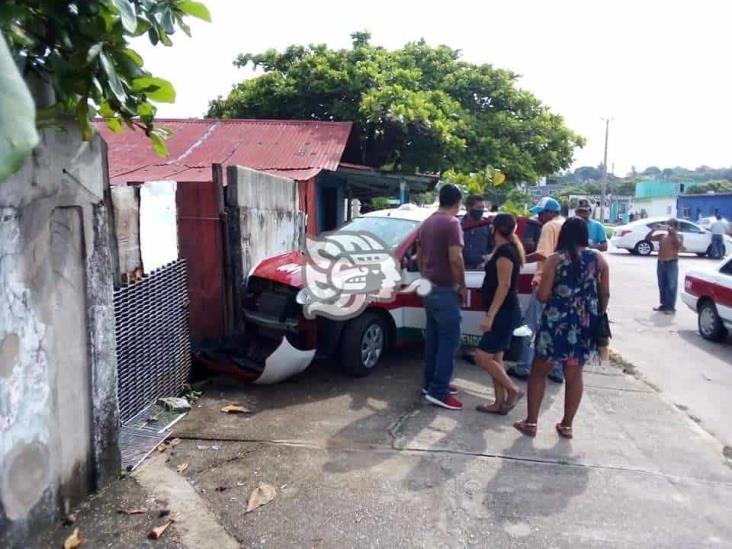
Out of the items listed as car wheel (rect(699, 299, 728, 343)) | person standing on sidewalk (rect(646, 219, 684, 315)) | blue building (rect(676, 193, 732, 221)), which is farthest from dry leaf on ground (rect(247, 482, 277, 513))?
blue building (rect(676, 193, 732, 221))

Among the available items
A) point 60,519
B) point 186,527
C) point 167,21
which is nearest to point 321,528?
point 186,527

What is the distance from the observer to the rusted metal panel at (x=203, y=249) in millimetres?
5824

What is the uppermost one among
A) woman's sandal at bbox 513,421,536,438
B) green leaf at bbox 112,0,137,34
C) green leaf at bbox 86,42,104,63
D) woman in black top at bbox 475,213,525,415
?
green leaf at bbox 112,0,137,34

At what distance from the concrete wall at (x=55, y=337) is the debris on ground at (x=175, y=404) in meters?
1.19

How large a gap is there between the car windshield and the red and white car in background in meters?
4.72

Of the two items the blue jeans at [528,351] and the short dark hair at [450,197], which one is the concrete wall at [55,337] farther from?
the blue jeans at [528,351]

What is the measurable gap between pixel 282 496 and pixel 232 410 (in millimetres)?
1480

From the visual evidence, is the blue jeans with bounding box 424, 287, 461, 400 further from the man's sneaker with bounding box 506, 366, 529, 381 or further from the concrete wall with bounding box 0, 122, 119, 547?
the concrete wall with bounding box 0, 122, 119, 547

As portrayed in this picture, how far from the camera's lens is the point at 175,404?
4883 millimetres

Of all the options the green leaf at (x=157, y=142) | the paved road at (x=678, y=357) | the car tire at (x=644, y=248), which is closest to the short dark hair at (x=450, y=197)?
the green leaf at (x=157, y=142)

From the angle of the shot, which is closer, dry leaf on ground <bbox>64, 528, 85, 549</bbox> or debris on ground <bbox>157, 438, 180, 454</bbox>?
dry leaf on ground <bbox>64, 528, 85, 549</bbox>

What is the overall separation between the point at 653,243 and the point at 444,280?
2120cm

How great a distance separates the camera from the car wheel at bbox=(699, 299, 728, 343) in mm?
8461

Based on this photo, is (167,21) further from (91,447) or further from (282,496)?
(282,496)
